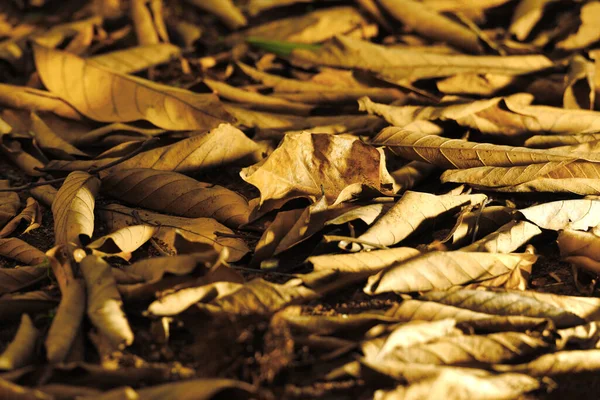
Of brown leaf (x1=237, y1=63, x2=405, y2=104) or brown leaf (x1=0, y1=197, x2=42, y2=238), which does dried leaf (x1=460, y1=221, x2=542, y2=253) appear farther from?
brown leaf (x1=0, y1=197, x2=42, y2=238)

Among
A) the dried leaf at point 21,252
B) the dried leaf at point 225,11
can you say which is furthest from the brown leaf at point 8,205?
the dried leaf at point 225,11

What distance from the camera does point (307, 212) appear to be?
5.87 feet

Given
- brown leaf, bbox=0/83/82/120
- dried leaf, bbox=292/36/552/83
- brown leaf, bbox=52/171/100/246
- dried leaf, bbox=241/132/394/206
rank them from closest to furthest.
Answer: brown leaf, bbox=52/171/100/246, dried leaf, bbox=241/132/394/206, brown leaf, bbox=0/83/82/120, dried leaf, bbox=292/36/552/83

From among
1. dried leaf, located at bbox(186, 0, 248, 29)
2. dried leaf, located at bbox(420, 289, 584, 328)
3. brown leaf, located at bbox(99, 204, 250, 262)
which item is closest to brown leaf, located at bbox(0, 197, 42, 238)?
brown leaf, located at bbox(99, 204, 250, 262)

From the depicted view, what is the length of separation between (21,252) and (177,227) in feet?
1.27

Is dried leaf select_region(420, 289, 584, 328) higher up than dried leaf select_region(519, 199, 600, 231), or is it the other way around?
dried leaf select_region(519, 199, 600, 231)

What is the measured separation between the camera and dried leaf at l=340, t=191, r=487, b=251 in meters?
1.76

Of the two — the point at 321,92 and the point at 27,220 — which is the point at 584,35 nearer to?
the point at 321,92

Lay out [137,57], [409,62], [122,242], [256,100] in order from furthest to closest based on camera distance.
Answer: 1. [137,57]
2. [409,62]
3. [256,100]
4. [122,242]

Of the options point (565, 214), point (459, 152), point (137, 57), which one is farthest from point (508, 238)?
point (137, 57)

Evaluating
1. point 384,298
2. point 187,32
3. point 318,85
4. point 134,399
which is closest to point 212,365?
point 134,399

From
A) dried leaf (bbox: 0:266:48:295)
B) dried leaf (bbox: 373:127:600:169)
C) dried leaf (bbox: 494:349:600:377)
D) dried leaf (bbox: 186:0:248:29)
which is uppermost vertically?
dried leaf (bbox: 186:0:248:29)

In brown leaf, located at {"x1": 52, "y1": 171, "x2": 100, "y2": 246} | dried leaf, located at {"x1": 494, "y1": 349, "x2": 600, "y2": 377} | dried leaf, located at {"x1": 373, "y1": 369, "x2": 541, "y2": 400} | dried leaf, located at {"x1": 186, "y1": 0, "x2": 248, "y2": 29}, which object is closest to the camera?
dried leaf, located at {"x1": 373, "y1": 369, "x2": 541, "y2": 400}

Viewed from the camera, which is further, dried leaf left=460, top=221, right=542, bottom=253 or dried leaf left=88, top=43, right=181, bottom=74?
dried leaf left=88, top=43, right=181, bottom=74
